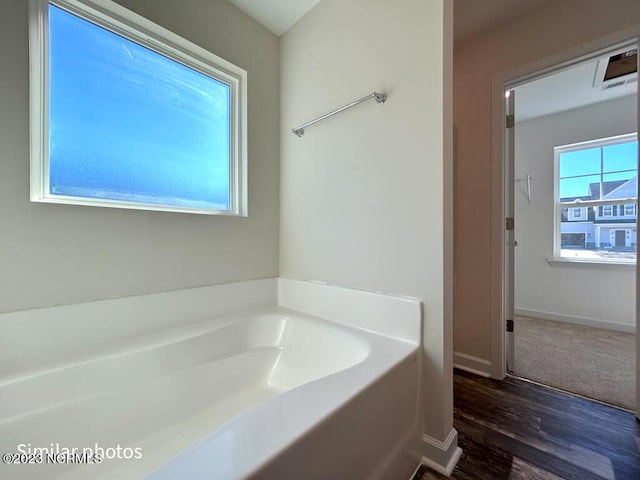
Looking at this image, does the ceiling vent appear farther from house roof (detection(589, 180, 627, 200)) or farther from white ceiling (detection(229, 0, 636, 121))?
house roof (detection(589, 180, 627, 200))

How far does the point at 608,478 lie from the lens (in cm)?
109

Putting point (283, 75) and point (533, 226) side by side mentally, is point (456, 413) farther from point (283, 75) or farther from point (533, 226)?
point (533, 226)

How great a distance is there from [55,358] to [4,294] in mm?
322

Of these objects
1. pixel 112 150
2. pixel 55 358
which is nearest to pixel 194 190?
pixel 112 150

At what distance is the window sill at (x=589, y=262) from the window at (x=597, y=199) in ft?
0.12

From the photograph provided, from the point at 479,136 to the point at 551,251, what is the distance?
2394 millimetres

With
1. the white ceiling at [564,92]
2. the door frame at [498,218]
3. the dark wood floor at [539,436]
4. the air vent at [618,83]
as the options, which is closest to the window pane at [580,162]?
the white ceiling at [564,92]

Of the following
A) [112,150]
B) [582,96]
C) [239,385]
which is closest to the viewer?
[112,150]

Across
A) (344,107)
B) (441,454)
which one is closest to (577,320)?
(441,454)

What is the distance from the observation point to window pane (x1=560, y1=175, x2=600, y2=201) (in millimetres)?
3072

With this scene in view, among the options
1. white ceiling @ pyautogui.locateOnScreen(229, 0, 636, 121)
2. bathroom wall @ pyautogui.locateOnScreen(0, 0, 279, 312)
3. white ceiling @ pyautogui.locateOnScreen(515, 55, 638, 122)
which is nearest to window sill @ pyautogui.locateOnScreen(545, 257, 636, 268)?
white ceiling @ pyautogui.locateOnScreen(515, 55, 638, 122)

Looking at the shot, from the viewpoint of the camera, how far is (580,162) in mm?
3154

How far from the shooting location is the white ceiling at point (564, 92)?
2.42 metres

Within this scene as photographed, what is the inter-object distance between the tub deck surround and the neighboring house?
3.43 metres
